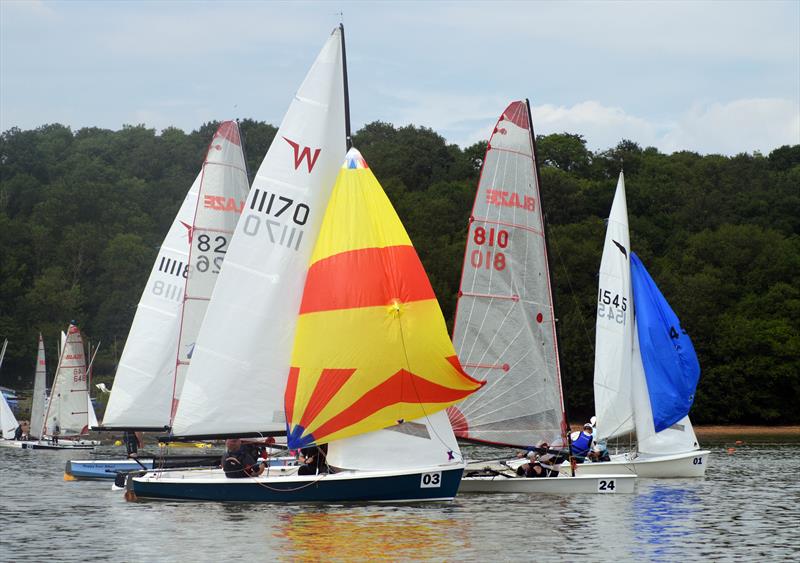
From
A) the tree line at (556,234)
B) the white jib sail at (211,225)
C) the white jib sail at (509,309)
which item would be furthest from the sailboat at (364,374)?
the tree line at (556,234)

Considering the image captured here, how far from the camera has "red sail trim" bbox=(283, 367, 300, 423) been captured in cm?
2786

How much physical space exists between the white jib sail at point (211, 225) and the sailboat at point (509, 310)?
7.91 m

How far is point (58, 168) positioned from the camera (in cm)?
14375

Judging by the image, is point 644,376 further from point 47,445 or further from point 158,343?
point 47,445

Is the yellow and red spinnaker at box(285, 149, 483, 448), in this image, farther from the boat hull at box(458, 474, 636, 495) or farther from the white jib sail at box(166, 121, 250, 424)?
the white jib sail at box(166, 121, 250, 424)

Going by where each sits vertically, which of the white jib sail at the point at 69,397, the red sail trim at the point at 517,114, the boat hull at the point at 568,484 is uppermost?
the red sail trim at the point at 517,114

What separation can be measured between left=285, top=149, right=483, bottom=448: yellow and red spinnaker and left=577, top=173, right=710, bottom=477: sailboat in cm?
1087

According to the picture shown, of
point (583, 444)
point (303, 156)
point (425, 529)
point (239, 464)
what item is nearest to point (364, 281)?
point (303, 156)

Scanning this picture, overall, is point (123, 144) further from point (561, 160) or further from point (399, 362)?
point (399, 362)

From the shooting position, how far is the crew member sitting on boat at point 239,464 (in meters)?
28.0

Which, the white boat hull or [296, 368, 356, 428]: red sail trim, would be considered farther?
the white boat hull

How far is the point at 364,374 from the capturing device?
2780cm

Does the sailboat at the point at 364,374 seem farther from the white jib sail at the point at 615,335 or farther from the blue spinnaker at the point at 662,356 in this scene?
the blue spinnaker at the point at 662,356

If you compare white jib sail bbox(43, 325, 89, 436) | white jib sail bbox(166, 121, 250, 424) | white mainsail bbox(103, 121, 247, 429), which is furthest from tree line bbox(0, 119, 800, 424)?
white jib sail bbox(166, 121, 250, 424)
